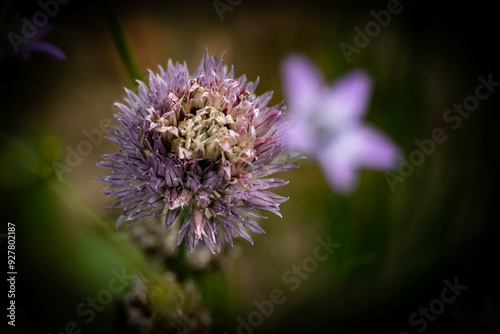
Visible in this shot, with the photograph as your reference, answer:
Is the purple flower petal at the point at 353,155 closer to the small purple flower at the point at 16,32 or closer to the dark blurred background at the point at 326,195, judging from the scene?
the dark blurred background at the point at 326,195

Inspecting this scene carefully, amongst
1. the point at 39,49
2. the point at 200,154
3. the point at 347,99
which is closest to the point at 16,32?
the point at 39,49

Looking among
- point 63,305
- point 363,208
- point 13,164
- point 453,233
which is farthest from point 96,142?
point 453,233

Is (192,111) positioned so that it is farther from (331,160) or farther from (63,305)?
(63,305)

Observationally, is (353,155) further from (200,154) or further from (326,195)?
(200,154)

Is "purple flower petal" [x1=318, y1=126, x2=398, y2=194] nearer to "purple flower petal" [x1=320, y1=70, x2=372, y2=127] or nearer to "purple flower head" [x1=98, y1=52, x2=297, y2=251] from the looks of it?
"purple flower petal" [x1=320, y1=70, x2=372, y2=127]

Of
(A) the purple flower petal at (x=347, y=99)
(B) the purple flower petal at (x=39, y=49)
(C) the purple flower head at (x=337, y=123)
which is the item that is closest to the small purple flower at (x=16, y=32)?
(B) the purple flower petal at (x=39, y=49)
